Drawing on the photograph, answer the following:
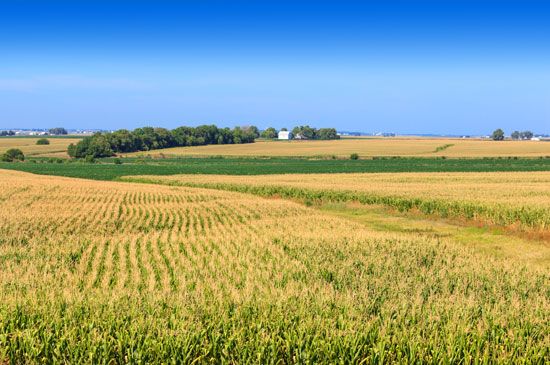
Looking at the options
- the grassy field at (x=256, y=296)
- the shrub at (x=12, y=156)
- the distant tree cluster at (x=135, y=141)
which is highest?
the distant tree cluster at (x=135, y=141)

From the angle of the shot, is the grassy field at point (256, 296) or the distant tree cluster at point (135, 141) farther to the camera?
the distant tree cluster at point (135, 141)

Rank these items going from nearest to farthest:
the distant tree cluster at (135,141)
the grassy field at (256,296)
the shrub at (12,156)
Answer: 1. the grassy field at (256,296)
2. the shrub at (12,156)
3. the distant tree cluster at (135,141)

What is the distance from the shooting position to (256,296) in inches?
476

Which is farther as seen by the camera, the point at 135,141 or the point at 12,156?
the point at 135,141

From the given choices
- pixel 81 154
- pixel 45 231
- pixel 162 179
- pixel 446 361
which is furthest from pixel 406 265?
pixel 81 154

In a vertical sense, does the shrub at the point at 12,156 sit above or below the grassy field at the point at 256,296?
above

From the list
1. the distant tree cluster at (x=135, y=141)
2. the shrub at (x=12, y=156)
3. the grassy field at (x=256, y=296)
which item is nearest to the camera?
the grassy field at (x=256, y=296)

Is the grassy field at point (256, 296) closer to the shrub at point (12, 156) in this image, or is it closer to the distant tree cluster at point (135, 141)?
the shrub at point (12, 156)

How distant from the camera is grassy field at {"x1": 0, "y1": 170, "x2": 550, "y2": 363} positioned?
30.0 ft

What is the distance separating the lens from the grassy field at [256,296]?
9.13m

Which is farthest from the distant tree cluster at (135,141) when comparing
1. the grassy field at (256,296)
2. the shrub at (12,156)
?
the grassy field at (256,296)

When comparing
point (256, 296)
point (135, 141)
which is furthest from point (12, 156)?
point (256, 296)

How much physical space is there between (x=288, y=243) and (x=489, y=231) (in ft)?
42.7

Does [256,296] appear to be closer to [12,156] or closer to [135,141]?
[12,156]
